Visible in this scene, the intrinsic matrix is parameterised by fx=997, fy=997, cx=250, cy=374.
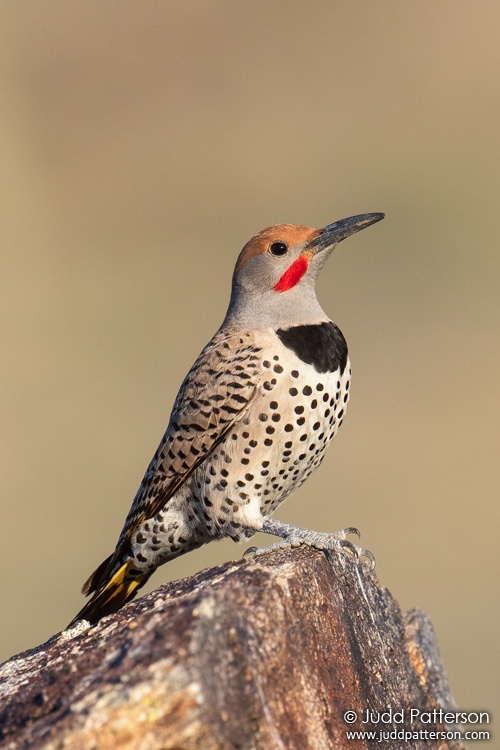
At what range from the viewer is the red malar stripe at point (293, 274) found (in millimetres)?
5129

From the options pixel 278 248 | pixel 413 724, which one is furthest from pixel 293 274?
pixel 413 724

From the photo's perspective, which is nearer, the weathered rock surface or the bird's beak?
the weathered rock surface

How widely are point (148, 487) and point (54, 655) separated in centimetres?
188

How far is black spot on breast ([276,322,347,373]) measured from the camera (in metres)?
4.73

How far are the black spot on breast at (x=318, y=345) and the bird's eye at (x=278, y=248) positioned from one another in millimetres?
479

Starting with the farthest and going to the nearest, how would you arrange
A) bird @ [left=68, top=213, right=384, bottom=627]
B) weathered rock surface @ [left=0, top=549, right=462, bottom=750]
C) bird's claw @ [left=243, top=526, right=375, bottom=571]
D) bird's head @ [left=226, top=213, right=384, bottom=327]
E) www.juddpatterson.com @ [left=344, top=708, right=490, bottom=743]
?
bird's head @ [left=226, top=213, right=384, bottom=327]
bird @ [left=68, top=213, right=384, bottom=627]
bird's claw @ [left=243, top=526, right=375, bottom=571]
www.juddpatterson.com @ [left=344, top=708, right=490, bottom=743]
weathered rock surface @ [left=0, top=549, right=462, bottom=750]

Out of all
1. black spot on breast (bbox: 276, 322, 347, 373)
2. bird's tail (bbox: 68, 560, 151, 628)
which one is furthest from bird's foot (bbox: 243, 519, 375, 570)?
bird's tail (bbox: 68, 560, 151, 628)

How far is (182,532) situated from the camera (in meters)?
5.08

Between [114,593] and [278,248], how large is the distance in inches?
77.5

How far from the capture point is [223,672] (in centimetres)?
263

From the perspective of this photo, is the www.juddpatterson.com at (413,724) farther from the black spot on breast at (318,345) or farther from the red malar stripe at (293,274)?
the red malar stripe at (293,274)

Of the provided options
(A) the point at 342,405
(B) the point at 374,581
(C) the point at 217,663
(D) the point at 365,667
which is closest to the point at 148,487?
(A) the point at 342,405

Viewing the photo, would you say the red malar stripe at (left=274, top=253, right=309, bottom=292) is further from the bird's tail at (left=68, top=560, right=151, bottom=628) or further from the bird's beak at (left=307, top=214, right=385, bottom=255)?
the bird's tail at (left=68, top=560, right=151, bottom=628)

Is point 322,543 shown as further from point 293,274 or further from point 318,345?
point 293,274
